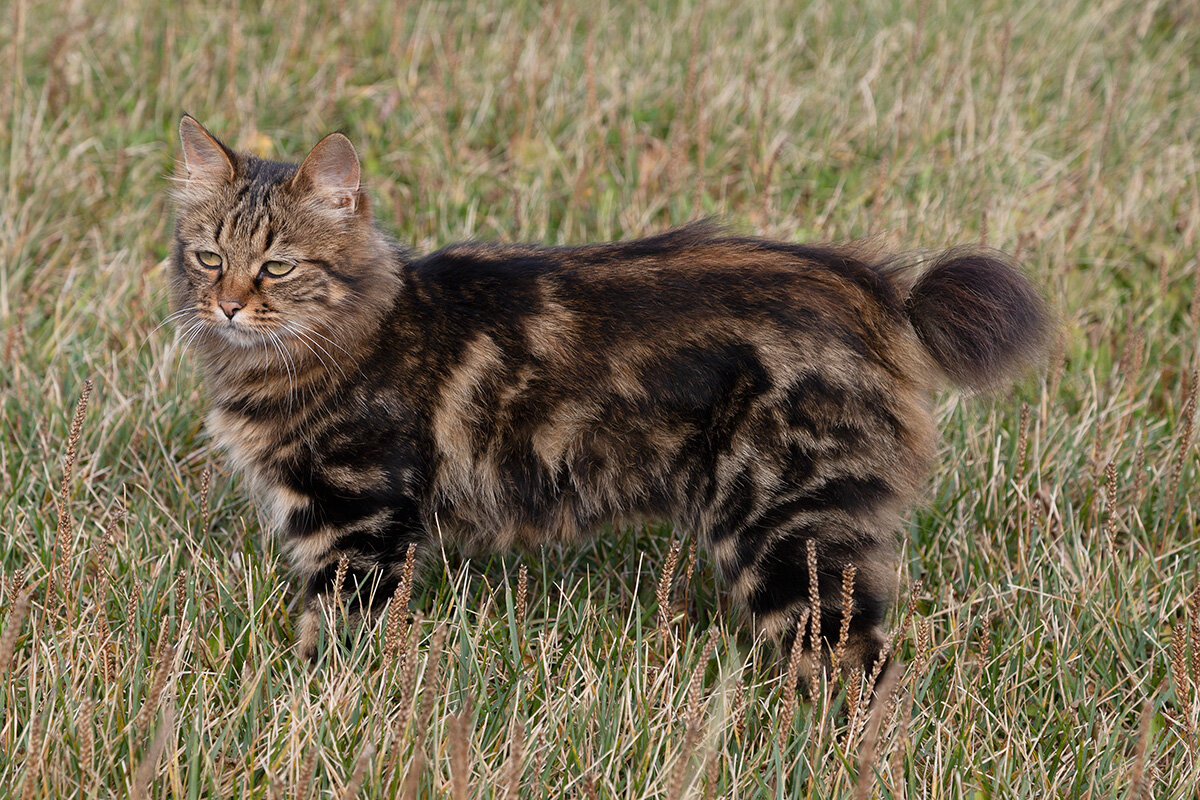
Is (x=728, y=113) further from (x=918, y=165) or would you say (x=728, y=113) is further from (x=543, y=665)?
(x=543, y=665)

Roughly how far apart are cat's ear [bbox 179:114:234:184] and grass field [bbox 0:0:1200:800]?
0.73m

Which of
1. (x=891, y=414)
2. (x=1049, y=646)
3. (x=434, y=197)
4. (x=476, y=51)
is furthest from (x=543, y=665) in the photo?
(x=476, y=51)

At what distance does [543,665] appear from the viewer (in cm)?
315

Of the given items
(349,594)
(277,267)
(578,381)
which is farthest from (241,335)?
(578,381)

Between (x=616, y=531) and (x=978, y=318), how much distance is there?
1.30m

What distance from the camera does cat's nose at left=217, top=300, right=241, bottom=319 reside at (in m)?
3.31

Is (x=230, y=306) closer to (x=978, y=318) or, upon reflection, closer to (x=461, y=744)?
(x=461, y=744)

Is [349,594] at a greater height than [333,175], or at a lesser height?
lesser

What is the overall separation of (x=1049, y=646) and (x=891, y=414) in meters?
1.04

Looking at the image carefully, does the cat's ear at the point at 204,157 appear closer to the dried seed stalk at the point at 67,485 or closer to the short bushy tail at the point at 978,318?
the dried seed stalk at the point at 67,485

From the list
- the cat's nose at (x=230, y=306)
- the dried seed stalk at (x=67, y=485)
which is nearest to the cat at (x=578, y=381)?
the cat's nose at (x=230, y=306)

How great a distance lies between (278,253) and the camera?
338 centimetres

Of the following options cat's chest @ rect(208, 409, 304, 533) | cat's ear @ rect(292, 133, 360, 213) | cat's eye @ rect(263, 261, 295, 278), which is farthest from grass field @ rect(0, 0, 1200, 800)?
cat's ear @ rect(292, 133, 360, 213)

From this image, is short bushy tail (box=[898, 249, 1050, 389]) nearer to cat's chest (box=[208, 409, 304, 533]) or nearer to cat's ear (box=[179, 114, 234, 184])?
cat's chest (box=[208, 409, 304, 533])
